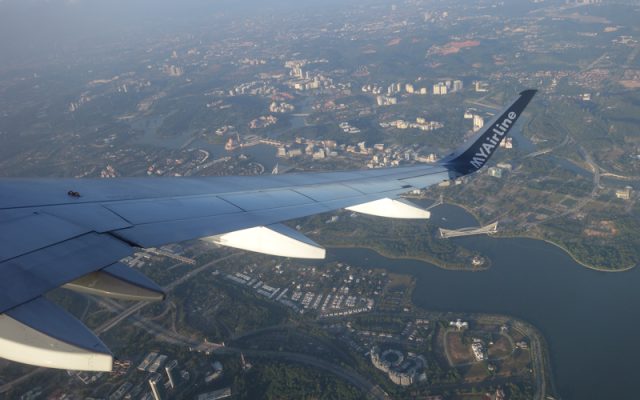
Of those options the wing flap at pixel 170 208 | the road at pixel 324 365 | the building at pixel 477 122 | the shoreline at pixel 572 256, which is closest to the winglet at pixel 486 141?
the wing flap at pixel 170 208

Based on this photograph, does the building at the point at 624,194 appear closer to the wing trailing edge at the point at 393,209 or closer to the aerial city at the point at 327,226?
the aerial city at the point at 327,226

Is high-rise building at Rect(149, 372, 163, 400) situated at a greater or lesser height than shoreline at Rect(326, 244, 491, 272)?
greater

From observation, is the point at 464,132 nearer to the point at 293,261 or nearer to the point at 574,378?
the point at 293,261

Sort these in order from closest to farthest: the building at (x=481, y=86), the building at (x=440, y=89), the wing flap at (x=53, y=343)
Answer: the wing flap at (x=53, y=343)
the building at (x=481, y=86)
the building at (x=440, y=89)

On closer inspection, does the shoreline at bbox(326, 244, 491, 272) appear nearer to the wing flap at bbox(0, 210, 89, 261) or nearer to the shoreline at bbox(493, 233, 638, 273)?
the shoreline at bbox(493, 233, 638, 273)

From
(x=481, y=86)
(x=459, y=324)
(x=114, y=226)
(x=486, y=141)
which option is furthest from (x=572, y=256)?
(x=481, y=86)

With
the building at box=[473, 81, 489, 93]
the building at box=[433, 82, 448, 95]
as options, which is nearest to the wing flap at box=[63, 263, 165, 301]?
the building at box=[433, 82, 448, 95]

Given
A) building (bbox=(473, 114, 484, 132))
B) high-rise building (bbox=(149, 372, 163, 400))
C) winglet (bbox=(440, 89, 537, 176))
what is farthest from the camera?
building (bbox=(473, 114, 484, 132))
